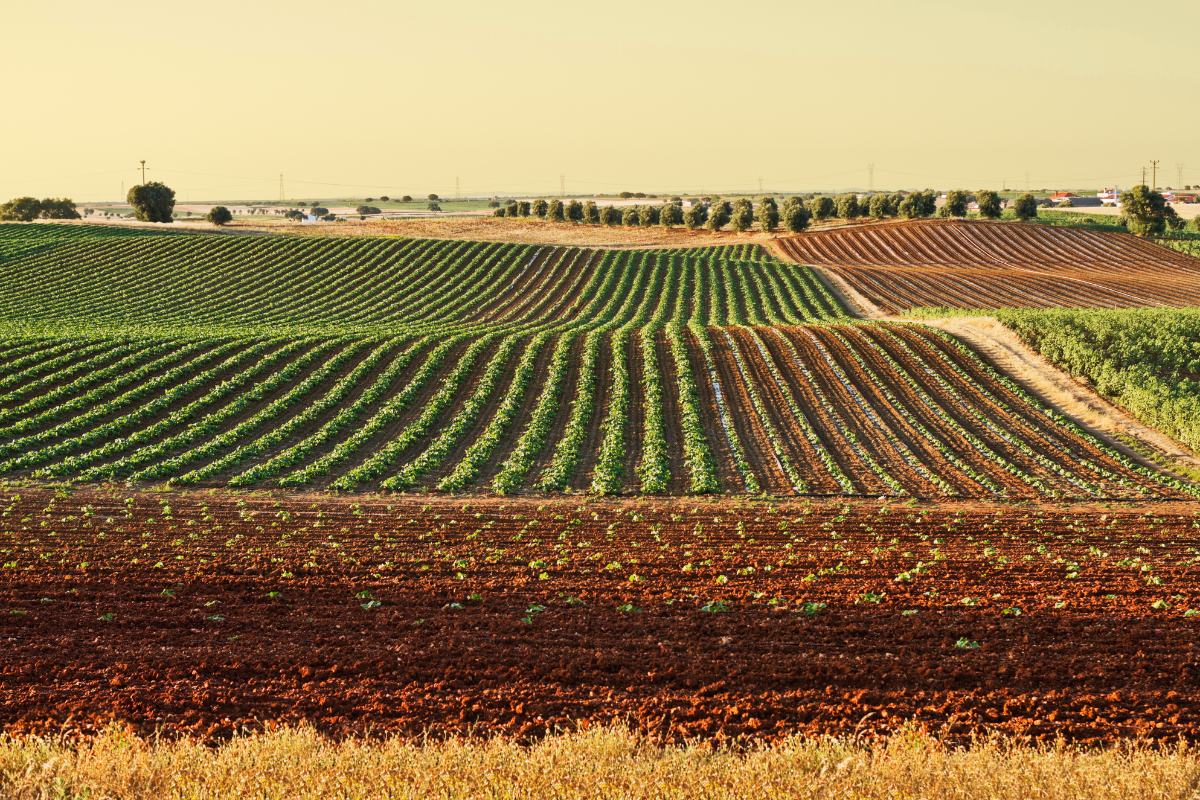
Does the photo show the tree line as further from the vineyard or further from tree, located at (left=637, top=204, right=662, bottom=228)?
the vineyard

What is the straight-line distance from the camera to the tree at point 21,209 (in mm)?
125812

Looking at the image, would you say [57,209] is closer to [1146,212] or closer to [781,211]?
[781,211]

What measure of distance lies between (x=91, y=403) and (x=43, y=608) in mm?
23848

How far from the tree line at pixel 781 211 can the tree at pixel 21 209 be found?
68.2 m

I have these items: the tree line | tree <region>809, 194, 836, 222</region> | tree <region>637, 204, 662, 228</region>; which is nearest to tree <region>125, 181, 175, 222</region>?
the tree line

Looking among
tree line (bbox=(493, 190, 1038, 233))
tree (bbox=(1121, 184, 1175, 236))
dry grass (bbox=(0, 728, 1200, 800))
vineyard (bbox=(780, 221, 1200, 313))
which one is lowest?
dry grass (bbox=(0, 728, 1200, 800))

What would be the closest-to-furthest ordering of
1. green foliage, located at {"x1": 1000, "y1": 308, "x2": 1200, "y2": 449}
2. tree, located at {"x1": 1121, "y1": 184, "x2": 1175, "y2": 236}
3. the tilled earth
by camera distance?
the tilled earth, green foliage, located at {"x1": 1000, "y1": 308, "x2": 1200, "y2": 449}, tree, located at {"x1": 1121, "y1": 184, "x2": 1175, "y2": 236}

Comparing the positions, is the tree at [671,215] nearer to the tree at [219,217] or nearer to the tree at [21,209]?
the tree at [219,217]

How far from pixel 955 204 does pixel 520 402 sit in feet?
318

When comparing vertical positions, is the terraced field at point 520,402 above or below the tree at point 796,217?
below

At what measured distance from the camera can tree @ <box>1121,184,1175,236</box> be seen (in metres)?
107

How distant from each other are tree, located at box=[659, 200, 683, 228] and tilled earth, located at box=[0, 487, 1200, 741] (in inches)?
4162

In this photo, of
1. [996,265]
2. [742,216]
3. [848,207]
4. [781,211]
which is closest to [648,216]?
[742,216]

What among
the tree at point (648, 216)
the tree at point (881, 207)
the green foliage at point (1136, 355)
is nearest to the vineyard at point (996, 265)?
the tree at point (881, 207)
